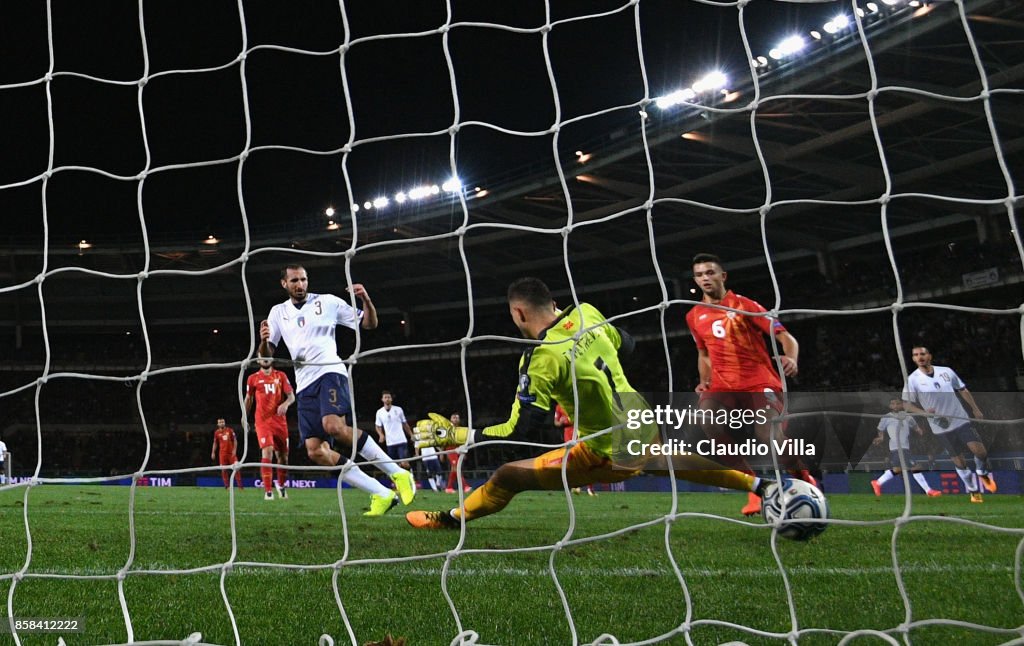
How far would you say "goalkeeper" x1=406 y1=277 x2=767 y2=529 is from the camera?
12.9 feet

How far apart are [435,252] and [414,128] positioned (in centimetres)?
706

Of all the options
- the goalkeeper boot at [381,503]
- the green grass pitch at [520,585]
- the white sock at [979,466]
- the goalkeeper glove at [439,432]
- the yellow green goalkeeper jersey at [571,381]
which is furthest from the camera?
the white sock at [979,466]

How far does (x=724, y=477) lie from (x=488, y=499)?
1.26 m

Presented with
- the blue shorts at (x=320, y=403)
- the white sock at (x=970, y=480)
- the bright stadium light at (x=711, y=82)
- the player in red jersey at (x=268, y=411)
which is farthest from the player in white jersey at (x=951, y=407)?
the bright stadium light at (x=711, y=82)

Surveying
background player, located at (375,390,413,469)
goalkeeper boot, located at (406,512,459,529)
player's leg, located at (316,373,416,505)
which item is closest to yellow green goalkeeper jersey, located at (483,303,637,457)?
goalkeeper boot, located at (406,512,459,529)

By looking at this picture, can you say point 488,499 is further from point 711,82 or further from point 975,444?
point 711,82

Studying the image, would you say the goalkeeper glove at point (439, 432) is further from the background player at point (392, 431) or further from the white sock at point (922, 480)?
the background player at point (392, 431)

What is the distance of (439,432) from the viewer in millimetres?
3945

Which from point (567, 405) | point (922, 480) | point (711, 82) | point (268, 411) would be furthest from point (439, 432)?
point (711, 82)

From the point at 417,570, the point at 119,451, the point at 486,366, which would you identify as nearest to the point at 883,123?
the point at 486,366

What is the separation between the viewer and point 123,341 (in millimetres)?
29625

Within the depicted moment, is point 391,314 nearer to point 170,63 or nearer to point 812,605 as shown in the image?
point 170,63

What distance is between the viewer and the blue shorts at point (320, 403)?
20.6 feet

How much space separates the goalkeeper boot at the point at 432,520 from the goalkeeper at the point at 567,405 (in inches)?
17.9
